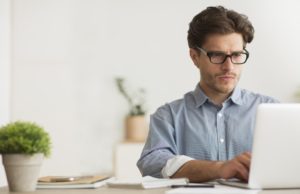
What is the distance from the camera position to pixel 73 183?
1.85 metres

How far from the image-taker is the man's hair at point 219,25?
2459 millimetres

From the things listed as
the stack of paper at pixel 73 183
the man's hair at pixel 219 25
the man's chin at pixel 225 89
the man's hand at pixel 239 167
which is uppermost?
the man's hair at pixel 219 25

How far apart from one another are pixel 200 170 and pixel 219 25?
2.45ft

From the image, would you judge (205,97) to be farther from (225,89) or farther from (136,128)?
(136,128)

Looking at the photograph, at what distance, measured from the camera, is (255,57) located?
5227 mm

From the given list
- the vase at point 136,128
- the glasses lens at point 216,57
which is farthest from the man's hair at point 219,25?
the vase at point 136,128

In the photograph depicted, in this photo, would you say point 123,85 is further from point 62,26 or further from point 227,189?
point 227,189

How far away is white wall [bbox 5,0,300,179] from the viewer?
5.11 meters

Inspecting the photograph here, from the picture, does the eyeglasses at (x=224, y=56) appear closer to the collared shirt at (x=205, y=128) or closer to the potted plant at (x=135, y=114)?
the collared shirt at (x=205, y=128)

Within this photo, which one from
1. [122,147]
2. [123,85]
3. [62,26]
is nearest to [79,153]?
[122,147]

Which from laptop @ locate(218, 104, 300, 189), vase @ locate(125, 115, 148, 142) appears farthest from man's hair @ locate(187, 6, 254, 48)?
vase @ locate(125, 115, 148, 142)

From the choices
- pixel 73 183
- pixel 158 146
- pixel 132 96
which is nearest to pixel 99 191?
pixel 73 183

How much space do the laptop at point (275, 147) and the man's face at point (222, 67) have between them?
706mm

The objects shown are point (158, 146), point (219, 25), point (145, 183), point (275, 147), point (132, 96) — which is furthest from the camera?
point (132, 96)
